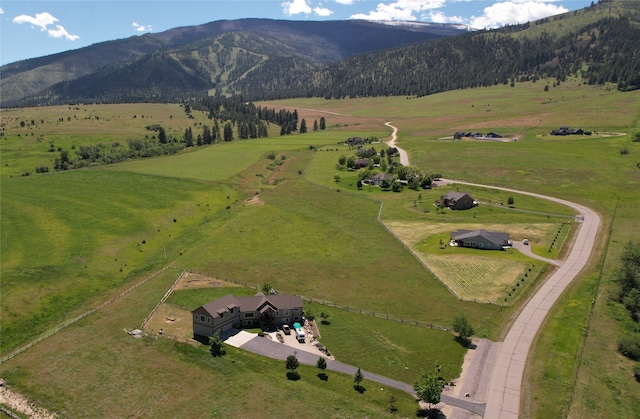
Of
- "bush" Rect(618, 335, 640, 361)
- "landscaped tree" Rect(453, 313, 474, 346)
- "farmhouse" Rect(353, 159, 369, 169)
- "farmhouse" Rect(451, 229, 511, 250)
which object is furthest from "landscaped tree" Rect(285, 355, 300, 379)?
"farmhouse" Rect(353, 159, 369, 169)

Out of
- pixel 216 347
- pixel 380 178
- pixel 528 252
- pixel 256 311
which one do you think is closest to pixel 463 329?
pixel 256 311

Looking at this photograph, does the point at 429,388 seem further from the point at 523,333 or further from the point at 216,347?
the point at 216,347

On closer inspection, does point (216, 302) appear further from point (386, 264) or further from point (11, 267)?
point (11, 267)

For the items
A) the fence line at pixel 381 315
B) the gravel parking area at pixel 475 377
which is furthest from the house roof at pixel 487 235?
the gravel parking area at pixel 475 377

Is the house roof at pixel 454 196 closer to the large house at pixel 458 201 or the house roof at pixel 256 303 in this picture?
the large house at pixel 458 201

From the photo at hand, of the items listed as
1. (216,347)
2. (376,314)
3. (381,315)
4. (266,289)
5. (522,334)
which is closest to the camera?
(216,347)

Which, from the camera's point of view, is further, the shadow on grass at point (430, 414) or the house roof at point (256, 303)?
the house roof at point (256, 303)

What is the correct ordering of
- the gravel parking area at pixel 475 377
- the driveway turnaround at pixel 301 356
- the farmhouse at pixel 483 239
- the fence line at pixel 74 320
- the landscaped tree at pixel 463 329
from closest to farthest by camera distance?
the gravel parking area at pixel 475 377
the driveway turnaround at pixel 301 356
the landscaped tree at pixel 463 329
the fence line at pixel 74 320
the farmhouse at pixel 483 239
